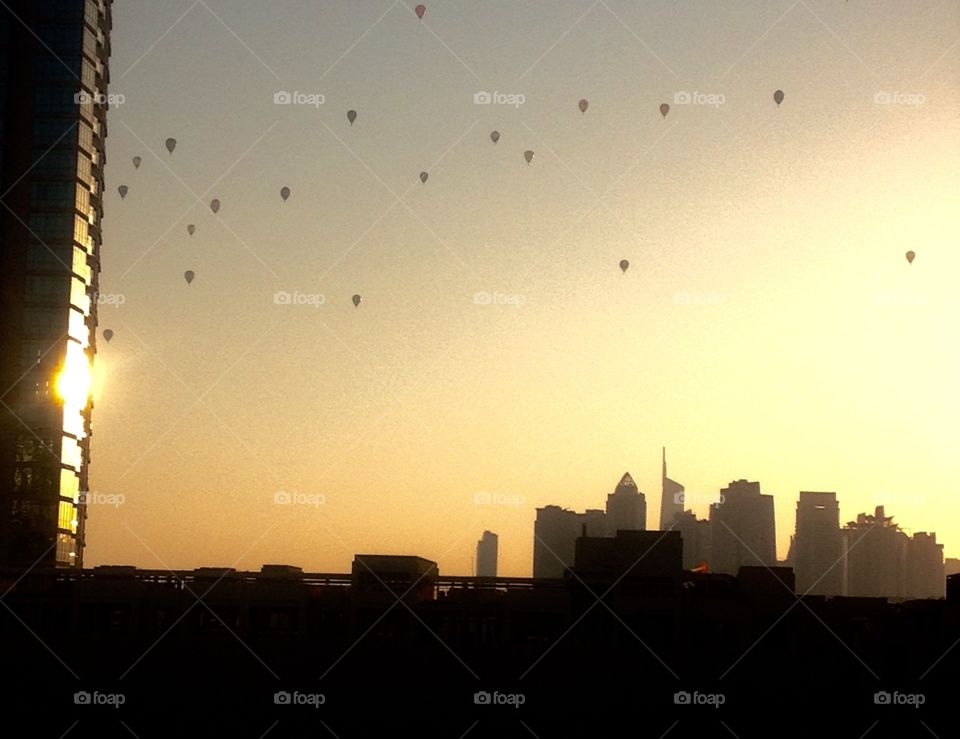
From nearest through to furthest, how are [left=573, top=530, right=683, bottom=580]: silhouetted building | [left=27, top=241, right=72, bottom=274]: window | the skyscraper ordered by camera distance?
[left=573, top=530, right=683, bottom=580]: silhouetted building, the skyscraper, [left=27, top=241, right=72, bottom=274]: window

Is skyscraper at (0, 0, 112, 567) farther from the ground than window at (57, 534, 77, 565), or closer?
farther from the ground

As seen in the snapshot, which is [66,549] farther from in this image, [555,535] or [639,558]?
[555,535]

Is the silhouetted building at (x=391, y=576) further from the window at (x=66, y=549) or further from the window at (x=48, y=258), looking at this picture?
the window at (x=48, y=258)

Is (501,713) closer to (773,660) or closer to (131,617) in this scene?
(773,660)

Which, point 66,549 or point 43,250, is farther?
point 43,250

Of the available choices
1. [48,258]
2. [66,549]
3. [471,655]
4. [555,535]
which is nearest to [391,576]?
[471,655]

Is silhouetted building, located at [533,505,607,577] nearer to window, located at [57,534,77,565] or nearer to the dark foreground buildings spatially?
window, located at [57,534,77,565]

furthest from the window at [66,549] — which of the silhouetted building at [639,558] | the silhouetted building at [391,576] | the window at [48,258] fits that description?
the silhouetted building at [639,558]

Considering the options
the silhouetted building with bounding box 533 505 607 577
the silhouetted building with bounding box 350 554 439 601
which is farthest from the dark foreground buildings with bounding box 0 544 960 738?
the silhouetted building with bounding box 533 505 607 577

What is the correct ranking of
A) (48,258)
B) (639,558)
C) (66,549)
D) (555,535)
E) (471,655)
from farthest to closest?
1. (555,535)
2. (48,258)
3. (66,549)
4. (639,558)
5. (471,655)
